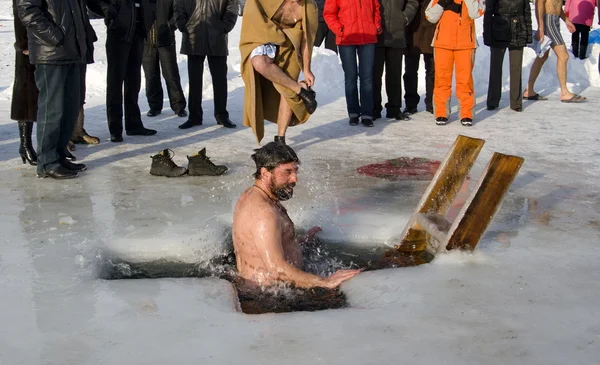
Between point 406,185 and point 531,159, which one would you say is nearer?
point 406,185

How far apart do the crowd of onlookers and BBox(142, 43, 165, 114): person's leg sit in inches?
0.5

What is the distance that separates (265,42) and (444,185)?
2.38m

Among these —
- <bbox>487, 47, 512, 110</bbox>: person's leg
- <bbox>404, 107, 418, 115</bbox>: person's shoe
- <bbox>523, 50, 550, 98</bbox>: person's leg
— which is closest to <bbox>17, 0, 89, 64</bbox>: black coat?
<bbox>404, 107, 418, 115</bbox>: person's shoe

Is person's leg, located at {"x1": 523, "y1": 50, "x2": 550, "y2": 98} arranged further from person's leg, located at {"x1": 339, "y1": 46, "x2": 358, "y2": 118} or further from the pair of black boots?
the pair of black boots

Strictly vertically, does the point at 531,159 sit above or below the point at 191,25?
below

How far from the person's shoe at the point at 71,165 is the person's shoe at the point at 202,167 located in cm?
94

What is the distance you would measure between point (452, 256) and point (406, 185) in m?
1.99

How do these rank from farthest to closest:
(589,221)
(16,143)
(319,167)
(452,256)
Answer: (16,143), (319,167), (589,221), (452,256)

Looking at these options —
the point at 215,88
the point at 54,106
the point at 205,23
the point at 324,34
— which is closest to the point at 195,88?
the point at 215,88

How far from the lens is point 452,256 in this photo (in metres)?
4.33

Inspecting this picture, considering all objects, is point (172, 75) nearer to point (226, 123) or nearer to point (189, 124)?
point (189, 124)

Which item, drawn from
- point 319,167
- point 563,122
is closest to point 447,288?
point 319,167

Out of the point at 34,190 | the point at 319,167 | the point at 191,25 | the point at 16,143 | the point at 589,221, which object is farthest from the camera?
the point at 191,25

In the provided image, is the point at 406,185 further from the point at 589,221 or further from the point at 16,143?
the point at 16,143
